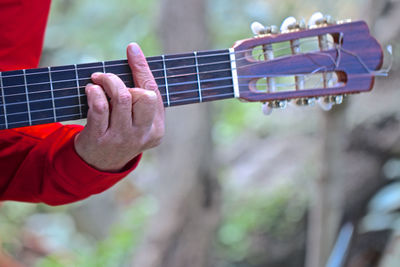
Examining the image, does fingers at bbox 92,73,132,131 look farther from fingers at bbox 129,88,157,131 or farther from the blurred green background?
the blurred green background

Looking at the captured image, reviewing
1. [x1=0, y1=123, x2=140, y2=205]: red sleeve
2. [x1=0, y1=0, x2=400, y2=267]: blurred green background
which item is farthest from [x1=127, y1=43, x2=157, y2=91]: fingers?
[x1=0, y1=0, x2=400, y2=267]: blurred green background

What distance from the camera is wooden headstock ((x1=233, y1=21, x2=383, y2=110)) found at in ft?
3.91

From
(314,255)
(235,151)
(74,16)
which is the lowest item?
(314,255)

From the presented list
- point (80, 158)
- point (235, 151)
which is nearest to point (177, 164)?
point (80, 158)

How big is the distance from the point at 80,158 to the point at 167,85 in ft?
0.82

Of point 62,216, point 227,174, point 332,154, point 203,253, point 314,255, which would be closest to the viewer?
point 332,154

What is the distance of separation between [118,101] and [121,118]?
4cm

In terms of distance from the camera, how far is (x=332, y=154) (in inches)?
84.1

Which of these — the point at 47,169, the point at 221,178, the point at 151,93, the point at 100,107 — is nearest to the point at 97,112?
the point at 100,107

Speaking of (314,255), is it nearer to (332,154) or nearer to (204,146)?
(332,154)

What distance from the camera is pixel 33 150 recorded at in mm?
1297

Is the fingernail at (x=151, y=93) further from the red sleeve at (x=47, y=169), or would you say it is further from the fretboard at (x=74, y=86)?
the red sleeve at (x=47, y=169)

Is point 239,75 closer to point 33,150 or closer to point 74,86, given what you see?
point 74,86

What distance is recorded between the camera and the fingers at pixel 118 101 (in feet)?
3.47
